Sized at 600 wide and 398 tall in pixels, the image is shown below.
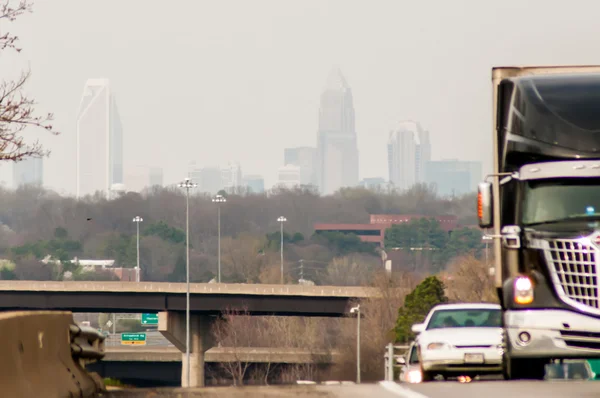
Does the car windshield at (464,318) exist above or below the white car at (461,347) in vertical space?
above

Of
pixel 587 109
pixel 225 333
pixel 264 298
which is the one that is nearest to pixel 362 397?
pixel 587 109

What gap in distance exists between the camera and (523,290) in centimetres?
1579

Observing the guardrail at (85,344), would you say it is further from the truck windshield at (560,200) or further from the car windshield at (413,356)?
the car windshield at (413,356)

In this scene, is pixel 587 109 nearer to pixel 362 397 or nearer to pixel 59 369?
pixel 362 397

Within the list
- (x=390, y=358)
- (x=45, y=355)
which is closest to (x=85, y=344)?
(x=45, y=355)

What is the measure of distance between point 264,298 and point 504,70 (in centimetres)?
7673

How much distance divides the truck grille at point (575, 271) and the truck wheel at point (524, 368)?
1.04 metres

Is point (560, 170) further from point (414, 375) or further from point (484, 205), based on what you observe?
point (414, 375)

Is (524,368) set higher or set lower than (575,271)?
lower

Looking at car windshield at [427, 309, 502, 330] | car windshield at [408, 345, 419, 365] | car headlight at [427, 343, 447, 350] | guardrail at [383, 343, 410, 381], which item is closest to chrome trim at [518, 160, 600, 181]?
car headlight at [427, 343, 447, 350]

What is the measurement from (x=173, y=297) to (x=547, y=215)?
78.5m

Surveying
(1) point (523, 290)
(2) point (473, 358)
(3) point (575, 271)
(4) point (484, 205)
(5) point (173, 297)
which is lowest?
(5) point (173, 297)

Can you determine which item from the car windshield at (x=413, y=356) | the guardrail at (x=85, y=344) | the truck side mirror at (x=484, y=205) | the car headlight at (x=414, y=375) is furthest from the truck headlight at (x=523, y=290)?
the car windshield at (x=413, y=356)

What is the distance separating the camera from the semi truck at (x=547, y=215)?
15539 mm
